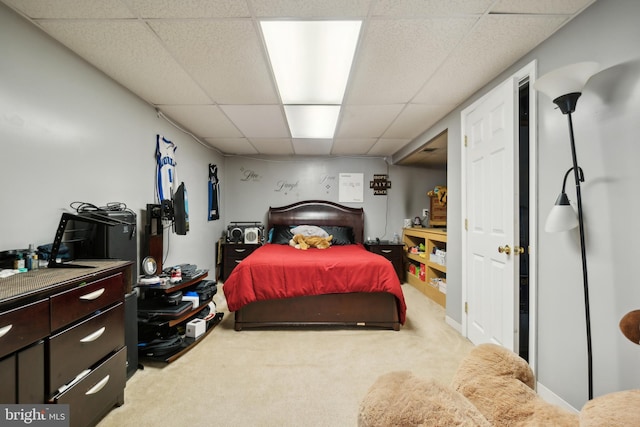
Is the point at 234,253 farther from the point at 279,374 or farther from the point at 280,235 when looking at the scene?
the point at 279,374

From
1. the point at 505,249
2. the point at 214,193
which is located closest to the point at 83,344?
the point at 505,249

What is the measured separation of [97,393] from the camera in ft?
4.34

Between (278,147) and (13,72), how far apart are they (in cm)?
299

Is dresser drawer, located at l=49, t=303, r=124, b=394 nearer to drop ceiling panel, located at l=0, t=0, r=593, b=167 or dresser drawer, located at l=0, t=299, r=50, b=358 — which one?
dresser drawer, located at l=0, t=299, r=50, b=358

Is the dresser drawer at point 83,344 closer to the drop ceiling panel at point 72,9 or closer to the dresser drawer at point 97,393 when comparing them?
the dresser drawer at point 97,393

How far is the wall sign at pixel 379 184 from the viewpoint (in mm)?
4801

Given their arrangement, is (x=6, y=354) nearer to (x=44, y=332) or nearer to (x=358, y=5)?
(x=44, y=332)

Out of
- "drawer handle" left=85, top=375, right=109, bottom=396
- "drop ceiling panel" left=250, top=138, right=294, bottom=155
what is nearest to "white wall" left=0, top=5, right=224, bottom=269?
"drawer handle" left=85, top=375, right=109, bottom=396

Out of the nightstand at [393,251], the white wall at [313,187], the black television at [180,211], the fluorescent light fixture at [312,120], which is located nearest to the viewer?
the black television at [180,211]

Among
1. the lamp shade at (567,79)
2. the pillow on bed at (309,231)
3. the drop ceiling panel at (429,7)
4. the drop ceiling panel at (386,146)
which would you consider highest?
the drop ceiling panel at (429,7)

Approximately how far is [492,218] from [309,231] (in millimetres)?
2738

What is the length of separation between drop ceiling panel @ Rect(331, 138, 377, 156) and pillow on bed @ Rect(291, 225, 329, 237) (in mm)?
1378

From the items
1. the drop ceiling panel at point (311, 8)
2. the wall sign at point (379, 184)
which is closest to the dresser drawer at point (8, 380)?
the drop ceiling panel at point (311, 8)

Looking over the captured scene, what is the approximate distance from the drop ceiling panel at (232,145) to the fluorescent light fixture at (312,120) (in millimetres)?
896
